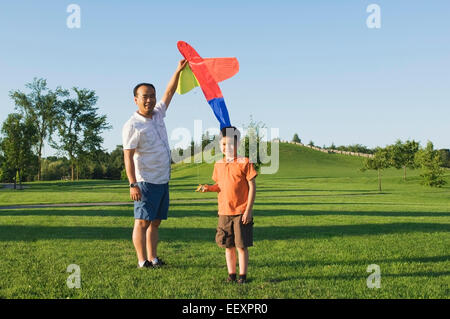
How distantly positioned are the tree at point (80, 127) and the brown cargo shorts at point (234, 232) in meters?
57.9

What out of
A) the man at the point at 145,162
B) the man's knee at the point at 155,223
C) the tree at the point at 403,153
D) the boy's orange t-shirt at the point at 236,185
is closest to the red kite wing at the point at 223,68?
the man at the point at 145,162

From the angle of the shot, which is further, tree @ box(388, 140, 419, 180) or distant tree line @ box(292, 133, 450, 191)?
tree @ box(388, 140, 419, 180)

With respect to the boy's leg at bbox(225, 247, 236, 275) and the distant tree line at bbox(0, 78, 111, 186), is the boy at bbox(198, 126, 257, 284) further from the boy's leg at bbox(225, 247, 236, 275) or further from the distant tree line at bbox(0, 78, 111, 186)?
the distant tree line at bbox(0, 78, 111, 186)

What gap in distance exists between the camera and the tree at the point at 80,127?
59.4m

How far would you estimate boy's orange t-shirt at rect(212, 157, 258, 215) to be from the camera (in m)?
4.93

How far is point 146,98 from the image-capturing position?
17.8ft

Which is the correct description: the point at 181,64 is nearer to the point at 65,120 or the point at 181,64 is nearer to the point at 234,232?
the point at 234,232

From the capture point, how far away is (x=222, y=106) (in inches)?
224

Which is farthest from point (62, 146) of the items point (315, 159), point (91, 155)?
point (315, 159)

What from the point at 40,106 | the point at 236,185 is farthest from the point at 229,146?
the point at 40,106

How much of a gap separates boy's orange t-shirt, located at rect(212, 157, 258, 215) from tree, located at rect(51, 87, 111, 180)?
57.9m

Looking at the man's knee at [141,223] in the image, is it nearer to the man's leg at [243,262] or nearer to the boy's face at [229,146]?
the man's leg at [243,262]

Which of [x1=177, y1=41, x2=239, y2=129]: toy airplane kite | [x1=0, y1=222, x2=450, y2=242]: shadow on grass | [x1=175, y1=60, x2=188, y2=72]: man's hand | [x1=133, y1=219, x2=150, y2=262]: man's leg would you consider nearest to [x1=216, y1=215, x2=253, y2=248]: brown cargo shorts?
[x1=133, y1=219, x2=150, y2=262]: man's leg

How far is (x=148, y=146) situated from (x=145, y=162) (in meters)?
0.23
